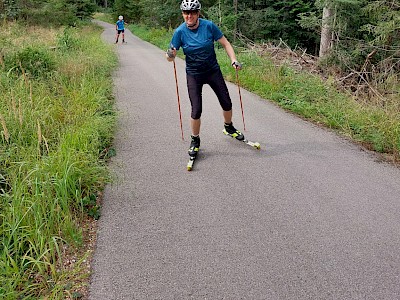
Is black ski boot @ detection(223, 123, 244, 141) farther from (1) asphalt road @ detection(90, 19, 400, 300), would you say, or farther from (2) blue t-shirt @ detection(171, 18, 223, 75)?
(2) blue t-shirt @ detection(171, 18, 223, 75)

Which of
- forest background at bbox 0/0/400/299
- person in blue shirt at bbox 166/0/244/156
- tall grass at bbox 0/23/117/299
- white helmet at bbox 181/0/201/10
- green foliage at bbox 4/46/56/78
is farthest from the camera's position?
→ green foliage at bbox 4/46/56/78

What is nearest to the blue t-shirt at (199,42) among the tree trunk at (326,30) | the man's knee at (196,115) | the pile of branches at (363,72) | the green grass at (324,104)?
the man's knee at (196,115)

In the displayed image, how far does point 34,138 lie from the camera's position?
182 inches

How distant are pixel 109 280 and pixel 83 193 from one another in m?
1.43

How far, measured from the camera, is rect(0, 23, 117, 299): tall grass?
2600 mm

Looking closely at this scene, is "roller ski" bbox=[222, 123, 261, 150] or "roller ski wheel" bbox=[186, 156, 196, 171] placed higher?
"roller ski" bbox=[222, 123, 261, 150]

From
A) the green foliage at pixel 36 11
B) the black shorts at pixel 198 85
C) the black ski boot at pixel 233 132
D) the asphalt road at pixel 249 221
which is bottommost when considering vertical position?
the asphalt road at pixel 249 221

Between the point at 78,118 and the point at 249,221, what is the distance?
3418mm

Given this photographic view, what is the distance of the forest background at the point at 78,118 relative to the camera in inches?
110

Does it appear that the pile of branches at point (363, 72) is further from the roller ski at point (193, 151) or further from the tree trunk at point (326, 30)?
the roller ski at point (193, 151)

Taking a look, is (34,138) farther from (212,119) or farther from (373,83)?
(373,83)

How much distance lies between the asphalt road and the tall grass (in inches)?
11.7

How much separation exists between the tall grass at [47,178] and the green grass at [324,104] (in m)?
4.05

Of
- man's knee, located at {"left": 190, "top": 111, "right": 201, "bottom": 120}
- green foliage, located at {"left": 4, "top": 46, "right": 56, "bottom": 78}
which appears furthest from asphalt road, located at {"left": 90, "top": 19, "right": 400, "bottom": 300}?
green foliage, located at {"left": 4, "top": 46, "right": 56, "bottom": 78}
